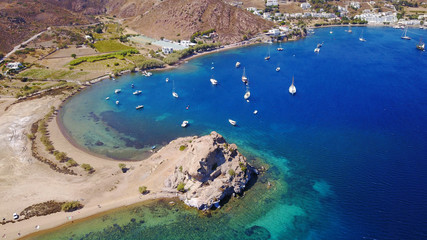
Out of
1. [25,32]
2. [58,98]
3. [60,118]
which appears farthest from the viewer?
[25,32]

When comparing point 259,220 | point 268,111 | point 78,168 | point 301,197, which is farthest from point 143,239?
point 268,111

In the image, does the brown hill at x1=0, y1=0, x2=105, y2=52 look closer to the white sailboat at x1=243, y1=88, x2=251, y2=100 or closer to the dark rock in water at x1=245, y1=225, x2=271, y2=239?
the white sailboat at x1=243, y1=88, x2=251, y2=100

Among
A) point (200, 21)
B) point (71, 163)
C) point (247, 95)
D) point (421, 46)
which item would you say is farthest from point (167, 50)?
point (421, 46)

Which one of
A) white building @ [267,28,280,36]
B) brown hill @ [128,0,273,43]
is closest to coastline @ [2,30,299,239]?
brown hill @ [128,0,273,43]

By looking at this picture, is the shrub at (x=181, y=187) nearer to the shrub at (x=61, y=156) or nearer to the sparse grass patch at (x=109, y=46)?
the shrub at (x=61, y=156)

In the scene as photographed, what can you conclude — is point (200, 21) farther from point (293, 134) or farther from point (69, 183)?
point (69, 183)

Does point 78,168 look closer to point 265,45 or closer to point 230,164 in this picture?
point 230,164
